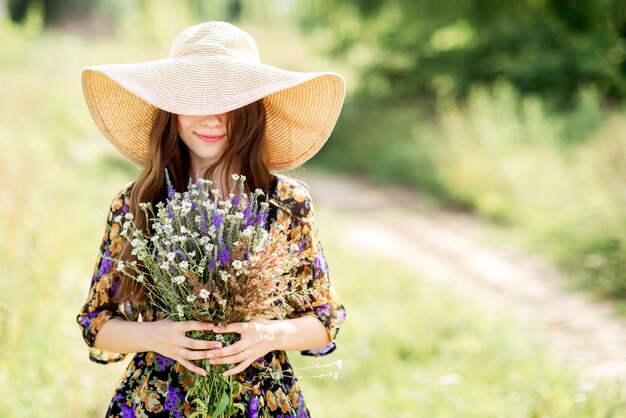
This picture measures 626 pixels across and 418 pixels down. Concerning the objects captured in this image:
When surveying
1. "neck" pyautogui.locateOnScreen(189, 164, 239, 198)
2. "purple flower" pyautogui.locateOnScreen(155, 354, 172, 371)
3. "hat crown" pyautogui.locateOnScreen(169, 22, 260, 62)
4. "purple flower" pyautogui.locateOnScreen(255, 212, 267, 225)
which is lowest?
"purple flower" pyautogui.locateOnScreen(155, 354, 172, 371)

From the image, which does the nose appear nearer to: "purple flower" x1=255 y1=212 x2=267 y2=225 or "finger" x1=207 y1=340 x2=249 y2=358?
"purple flower" x1=255 y1=212 x2=267 y2=225

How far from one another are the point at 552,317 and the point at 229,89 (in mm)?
3913

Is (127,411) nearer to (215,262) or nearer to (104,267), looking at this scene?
(104,267)

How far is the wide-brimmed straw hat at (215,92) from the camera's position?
1.86 meters

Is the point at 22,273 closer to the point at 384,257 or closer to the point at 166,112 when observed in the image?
the point at 166,112

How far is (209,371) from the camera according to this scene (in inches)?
66.6

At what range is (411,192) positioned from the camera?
9.98 meters

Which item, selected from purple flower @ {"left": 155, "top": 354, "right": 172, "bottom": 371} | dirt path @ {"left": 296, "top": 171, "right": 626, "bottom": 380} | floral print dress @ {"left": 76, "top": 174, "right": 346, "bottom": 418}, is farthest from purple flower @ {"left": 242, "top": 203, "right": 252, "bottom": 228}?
dirt path @ {"left": 296, "top": 171, "right": 626, "bottom": 380}

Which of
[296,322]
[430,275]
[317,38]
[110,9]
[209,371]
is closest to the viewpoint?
[209,371]

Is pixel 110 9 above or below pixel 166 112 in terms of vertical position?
above

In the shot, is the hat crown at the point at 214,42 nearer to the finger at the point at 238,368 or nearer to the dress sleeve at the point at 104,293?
the dress sleeve at the point at 104,293

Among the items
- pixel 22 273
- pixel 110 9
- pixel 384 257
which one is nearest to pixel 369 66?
pixel 384 257

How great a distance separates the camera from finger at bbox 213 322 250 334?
162 centimetres

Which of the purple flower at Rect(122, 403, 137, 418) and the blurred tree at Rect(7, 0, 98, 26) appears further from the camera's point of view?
the blurred tree at Rect(7, 0, 98, 26)
